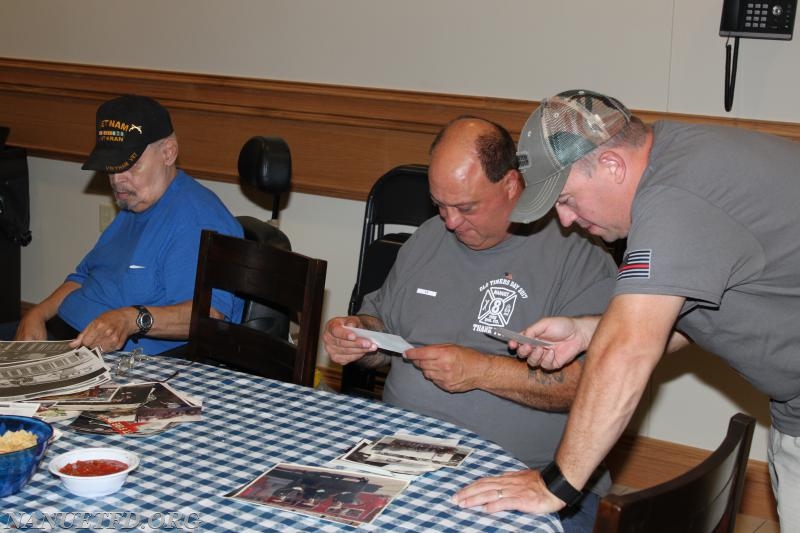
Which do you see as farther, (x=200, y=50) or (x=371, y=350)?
(x=200, y=50)

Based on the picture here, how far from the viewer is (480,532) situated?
59.8 inches

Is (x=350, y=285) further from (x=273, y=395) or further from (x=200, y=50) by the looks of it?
(x=273, y=395)

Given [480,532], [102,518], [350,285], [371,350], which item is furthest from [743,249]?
[350,285]

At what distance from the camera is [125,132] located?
2803 millimetres

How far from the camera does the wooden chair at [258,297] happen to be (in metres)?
2.29

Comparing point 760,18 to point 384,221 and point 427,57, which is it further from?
point 384,221

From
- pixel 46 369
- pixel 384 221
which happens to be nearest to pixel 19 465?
pixel 46 369

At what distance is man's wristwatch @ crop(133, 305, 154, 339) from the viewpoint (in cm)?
255

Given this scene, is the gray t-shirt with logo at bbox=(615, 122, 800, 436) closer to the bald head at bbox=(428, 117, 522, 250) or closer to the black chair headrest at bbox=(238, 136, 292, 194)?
the bald head at bbox=(428, 117, 522, 250)

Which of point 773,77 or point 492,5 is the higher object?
point 492,5

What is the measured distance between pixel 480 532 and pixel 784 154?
0.91 m

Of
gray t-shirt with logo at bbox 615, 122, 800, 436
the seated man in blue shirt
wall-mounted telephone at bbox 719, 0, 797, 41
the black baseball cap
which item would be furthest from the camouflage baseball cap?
wall-mounted telephone at bbox 719, 0, 797, 41

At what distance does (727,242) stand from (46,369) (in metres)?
1.47

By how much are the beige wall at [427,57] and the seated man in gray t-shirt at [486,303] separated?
1.16 meters
